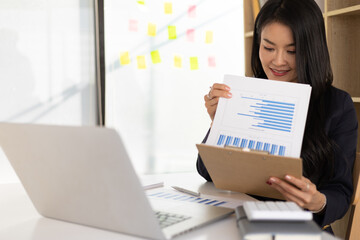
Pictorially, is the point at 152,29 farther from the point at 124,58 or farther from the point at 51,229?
the point at 51,229

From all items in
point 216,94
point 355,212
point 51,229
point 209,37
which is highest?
point 209,37

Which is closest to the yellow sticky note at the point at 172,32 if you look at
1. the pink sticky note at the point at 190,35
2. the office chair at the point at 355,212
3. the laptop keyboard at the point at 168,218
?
the pink sticky note at the point at 190,35

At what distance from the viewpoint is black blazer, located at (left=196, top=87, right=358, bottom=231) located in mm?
1320

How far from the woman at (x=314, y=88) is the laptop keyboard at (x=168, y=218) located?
0.45 m

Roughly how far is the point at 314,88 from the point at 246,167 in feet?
1.89

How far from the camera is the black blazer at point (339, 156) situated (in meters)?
1.32

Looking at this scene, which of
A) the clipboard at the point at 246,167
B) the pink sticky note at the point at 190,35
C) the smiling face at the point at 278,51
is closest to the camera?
the clipboard at the point at 246,167

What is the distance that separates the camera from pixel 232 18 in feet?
13.1

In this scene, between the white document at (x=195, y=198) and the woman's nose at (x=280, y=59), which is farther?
the woman's nose at (x=280, y=59)

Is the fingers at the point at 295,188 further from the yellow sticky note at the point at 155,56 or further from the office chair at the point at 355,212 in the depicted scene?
→ the yellow sticky note at the point at 155,56

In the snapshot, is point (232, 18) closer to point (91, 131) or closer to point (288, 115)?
point (288, 115)

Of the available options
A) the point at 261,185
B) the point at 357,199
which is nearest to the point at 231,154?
the point at 261,185

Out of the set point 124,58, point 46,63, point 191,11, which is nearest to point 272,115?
point 46,63

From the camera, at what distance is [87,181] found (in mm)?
904
